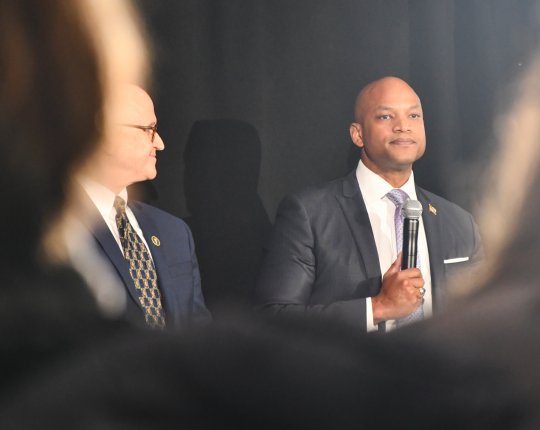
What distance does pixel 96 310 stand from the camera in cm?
139

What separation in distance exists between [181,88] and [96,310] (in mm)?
443

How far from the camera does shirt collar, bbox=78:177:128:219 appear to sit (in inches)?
54.7

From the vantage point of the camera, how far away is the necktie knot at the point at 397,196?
5.12 ft

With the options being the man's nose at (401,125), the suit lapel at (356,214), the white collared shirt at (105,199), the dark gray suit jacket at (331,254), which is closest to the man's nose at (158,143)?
the white collared shirt at (105,199)

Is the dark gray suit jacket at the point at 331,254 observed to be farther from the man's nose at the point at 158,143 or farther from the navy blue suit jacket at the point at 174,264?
the man's nose at the point at 158,143

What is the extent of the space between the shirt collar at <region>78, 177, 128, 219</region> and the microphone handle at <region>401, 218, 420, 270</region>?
546mm

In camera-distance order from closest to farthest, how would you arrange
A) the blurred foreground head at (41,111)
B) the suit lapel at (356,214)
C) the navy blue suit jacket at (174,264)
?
the blurred foreground head at (41,111) → the navy blue suit jacket at (174,264) → the suit lapel at (356,214)

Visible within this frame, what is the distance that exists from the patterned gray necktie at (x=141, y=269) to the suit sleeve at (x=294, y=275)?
201mm

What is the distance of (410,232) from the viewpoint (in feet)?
4.80

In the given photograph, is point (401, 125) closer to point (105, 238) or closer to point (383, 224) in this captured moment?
point (383, 224)

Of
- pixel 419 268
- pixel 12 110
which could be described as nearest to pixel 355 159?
pixel 419 268

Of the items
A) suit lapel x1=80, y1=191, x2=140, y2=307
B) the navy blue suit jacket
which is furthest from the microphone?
suit lapel x1=80, y1=191, x2=140, y2=307

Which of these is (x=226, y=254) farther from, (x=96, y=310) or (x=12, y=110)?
(x=12, y=110)

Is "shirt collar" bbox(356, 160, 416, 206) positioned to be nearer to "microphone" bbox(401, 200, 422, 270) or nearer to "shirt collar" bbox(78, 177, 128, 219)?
"microphone" bbox(401, 200, 422, 270)
